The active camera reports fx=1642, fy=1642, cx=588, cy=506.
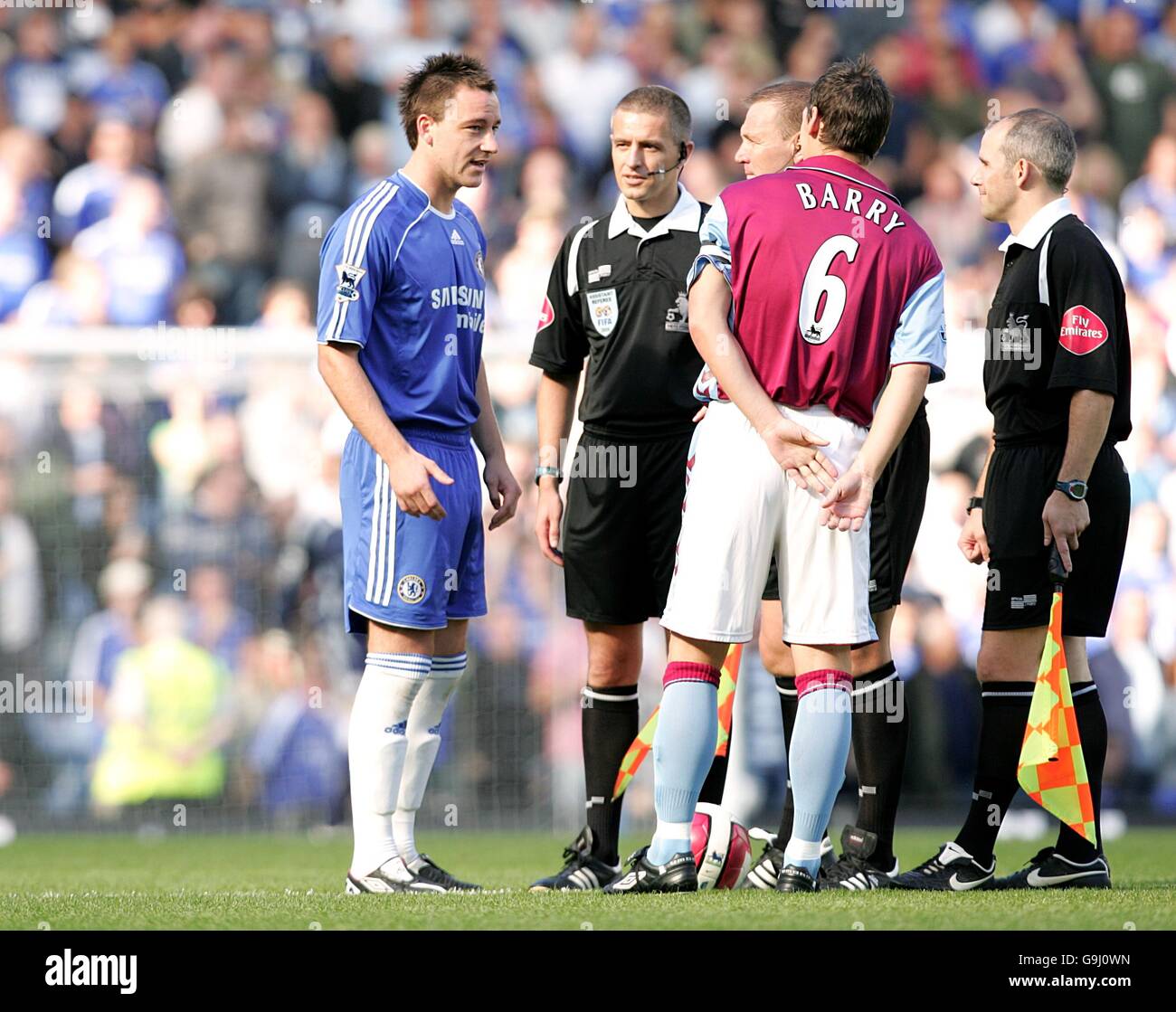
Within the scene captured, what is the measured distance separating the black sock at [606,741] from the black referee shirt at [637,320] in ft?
2.69

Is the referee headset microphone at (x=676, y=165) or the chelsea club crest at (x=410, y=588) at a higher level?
the referee headset microphone at (x=676, y=165)

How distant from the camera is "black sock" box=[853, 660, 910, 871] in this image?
470 centimetres

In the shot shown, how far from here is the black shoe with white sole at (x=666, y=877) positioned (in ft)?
14.0

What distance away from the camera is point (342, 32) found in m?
12.5

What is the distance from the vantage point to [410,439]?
4781mm

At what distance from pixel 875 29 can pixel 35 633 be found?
25.4ft

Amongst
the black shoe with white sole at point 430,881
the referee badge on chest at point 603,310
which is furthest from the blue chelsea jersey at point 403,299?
the black shoe with white sole at point 430,881

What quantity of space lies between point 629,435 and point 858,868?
1.47m

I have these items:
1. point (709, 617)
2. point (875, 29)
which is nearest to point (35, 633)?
point (709, 617)

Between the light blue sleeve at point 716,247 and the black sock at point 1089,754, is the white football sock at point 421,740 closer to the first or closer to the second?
the light blue sleeve at point 716,247

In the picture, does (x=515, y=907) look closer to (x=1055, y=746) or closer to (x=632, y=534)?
(x=632, y=534)

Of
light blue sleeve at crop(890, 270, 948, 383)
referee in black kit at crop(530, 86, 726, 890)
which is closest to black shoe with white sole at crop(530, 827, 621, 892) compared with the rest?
referee in black kit at crop(530, 86, 726, 890)

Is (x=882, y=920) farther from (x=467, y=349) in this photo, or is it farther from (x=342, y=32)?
(x=342, y=32)

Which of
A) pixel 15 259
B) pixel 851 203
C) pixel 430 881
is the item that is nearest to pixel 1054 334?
pixel 851 203
